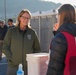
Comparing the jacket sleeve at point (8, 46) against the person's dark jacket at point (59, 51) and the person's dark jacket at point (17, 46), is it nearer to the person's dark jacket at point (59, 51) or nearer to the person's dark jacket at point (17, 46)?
the person's dark jacket at point (17, 46)

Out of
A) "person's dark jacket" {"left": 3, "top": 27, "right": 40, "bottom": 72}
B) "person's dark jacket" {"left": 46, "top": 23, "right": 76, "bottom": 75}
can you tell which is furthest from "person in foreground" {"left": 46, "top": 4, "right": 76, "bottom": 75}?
"person's dark jacket" {"left": 3, "top": 27, "right": 40, "bottom": 72}

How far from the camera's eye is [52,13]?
14.0 m

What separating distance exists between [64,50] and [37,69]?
86 centimetres

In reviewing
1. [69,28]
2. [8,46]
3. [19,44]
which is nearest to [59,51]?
[69,28]

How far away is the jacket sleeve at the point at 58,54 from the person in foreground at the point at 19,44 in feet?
6.23

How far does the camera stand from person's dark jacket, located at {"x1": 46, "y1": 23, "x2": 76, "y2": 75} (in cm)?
300

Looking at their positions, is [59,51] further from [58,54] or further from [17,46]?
[17,46]

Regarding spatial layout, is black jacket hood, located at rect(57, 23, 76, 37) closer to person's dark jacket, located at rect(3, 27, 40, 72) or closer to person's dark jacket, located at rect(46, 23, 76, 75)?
person's dark jacket, located at rect(46, 23, 76, 75)

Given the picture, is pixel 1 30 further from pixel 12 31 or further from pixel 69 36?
pixel 69 36

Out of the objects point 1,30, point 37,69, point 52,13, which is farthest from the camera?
point 52,13

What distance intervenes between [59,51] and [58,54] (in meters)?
0.03

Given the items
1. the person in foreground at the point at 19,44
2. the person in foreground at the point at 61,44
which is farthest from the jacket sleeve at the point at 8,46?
the person in foreground at the point at 61,44

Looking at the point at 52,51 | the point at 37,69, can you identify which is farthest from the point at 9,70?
the point at 52,51

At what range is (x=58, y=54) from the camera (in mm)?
3020
